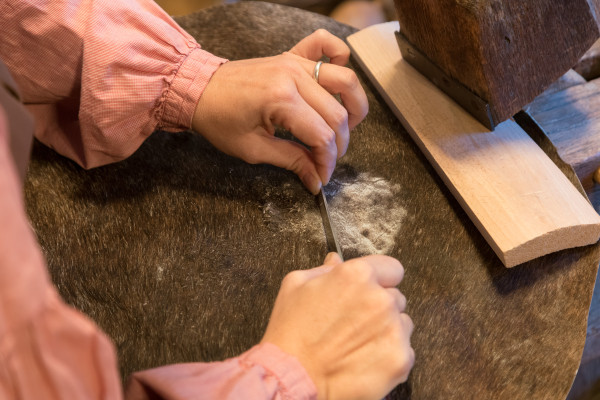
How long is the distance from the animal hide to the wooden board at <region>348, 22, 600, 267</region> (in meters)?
0.03

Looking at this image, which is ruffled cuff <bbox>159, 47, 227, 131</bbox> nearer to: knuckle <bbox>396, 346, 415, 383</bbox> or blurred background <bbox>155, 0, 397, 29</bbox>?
knuckle <bbox>396, 346, 415, 383</bbox>

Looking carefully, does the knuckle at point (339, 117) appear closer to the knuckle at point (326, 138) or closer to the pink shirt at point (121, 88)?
the knuckle at point (326, 138)

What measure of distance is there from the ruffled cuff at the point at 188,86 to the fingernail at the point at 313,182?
19 centimetres

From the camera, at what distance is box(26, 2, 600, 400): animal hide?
0.64 m

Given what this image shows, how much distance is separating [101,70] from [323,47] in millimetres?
331

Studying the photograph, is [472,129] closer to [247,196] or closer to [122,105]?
[247,196]

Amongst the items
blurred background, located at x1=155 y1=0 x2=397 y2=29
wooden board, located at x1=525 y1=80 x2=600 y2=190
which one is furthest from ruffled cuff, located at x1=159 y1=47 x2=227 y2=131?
blurred background, located at x1=155 y1=0 x2=397 y2=29

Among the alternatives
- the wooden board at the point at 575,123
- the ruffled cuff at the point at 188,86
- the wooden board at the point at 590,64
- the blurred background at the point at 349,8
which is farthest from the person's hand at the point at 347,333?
the blurred background at the point at 349,8

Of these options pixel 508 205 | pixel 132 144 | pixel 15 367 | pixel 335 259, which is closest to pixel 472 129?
pixel 508 205

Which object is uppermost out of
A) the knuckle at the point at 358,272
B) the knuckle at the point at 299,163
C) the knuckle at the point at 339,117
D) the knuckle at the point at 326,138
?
the knuckle at the point at 339,117

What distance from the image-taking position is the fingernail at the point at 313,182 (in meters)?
0.76

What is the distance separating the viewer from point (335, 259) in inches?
25.5

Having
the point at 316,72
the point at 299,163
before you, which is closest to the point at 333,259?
the point at 299,163

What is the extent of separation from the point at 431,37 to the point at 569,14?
19 cm
